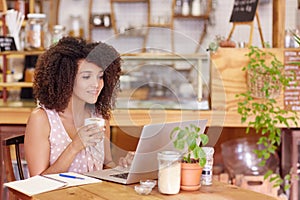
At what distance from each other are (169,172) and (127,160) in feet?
1.26

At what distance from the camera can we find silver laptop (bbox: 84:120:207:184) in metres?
1.65

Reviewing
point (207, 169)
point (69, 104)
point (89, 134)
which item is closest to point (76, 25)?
point (69, 104)

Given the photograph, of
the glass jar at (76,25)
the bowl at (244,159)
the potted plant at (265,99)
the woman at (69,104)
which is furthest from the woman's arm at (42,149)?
the glass jar at (76,25)

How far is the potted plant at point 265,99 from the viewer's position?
9.83 ft

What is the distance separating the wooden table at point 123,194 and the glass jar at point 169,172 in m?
0.02

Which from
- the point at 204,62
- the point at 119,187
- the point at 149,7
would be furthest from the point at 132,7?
the point at 119,187

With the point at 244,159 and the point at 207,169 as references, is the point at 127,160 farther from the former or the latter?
the point at 244,159

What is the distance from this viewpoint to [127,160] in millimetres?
1989

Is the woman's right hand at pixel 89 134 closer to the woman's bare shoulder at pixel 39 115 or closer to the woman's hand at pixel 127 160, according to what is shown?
the woman's hand at pixel 127 160

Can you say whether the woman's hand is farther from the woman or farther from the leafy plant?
the leafy plant

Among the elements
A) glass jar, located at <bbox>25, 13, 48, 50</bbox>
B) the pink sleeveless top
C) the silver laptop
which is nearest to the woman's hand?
the silver laptop

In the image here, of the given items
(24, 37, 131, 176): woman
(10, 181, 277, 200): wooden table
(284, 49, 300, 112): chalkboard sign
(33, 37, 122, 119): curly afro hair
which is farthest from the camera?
(284, 49, 300, 112): chalkboard sign

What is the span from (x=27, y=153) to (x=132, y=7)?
419 cm

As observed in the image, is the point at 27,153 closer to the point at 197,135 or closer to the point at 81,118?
the point at 81,118
